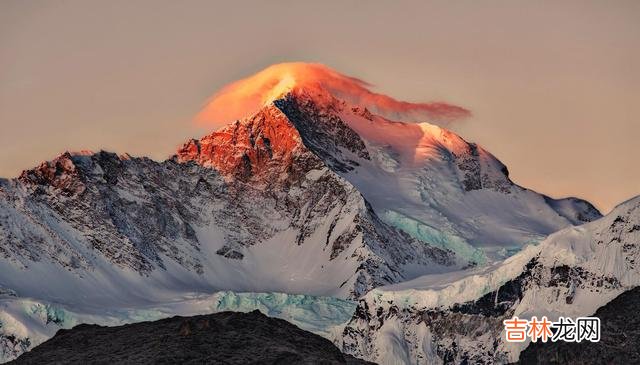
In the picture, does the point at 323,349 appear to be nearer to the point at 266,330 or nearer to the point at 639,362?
the point at 266,330

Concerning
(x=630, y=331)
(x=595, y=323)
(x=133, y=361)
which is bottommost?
(x=133, y=361)

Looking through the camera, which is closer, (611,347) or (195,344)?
(195,344)

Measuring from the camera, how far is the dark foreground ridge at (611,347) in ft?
545

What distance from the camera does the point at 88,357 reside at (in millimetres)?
59438

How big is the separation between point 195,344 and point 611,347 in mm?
116790

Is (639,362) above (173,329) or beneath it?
above

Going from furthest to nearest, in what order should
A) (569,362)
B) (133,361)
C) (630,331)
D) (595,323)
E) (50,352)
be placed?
(569,362), (630,331), (595,323), (50,352), (133,361)

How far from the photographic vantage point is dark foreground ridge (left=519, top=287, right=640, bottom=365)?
166250 mm

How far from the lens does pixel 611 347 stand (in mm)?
169750

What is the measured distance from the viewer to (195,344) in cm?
5881

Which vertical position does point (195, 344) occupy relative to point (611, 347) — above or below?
below

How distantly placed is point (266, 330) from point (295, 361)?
12.2 feet

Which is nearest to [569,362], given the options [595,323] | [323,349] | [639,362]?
[639,362]

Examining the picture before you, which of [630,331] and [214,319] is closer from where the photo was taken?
[214,319]
